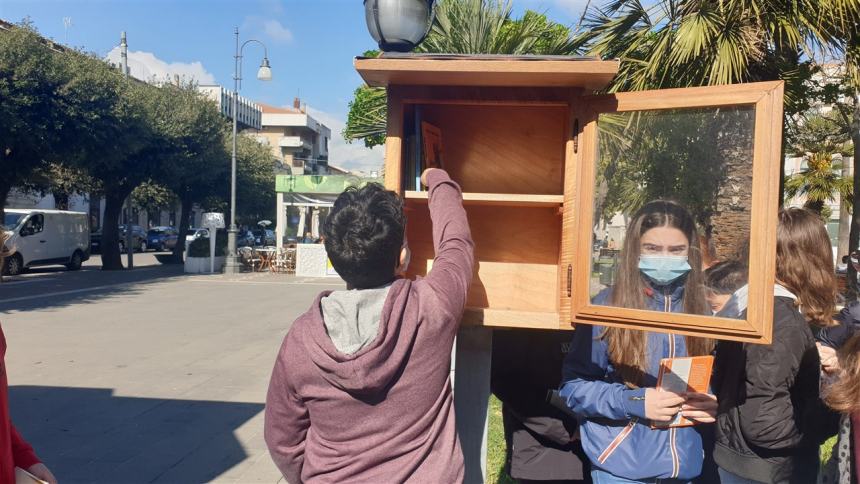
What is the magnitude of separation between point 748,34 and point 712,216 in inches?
230

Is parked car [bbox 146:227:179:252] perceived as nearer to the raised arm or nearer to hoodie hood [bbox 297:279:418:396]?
the raised arm

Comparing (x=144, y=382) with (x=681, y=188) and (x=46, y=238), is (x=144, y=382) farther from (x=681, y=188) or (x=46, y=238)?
(x=46, y=238)

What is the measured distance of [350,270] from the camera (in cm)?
197

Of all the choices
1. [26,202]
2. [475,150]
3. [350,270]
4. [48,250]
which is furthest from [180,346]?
[26,202]

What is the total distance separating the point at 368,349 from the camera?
1.84 m

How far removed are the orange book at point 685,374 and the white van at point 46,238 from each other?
23085mm

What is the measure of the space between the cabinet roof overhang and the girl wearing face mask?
1.62 ft

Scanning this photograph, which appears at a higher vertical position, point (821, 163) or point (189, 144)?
point (189, 144)

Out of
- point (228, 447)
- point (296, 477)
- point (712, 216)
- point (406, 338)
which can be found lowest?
point (228, 447)

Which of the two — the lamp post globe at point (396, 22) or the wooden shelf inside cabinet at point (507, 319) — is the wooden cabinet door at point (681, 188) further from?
the lamp post globe at point (396, 22)

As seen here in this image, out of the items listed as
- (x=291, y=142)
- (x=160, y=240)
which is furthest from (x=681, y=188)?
(x=291, y=142)

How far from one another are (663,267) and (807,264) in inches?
42.6

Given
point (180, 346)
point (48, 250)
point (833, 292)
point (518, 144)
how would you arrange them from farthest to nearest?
1. point (48, 250)
2. point (180, 346)
3. point (518, 144)
4. point (833, 292)

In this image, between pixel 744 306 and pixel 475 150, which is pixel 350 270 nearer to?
pixel 744 306
